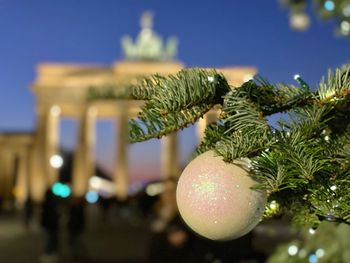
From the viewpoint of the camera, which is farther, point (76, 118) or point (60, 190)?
point (76, 118)

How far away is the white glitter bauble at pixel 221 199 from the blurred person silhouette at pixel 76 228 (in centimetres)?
1177

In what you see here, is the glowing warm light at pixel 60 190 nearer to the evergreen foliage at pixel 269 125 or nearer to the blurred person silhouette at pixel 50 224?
the blurred person silhouette at pixel 50 224

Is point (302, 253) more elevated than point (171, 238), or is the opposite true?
point (302, 253)

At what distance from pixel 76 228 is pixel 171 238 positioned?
7.58 meters

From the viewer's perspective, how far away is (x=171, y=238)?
22.9ft

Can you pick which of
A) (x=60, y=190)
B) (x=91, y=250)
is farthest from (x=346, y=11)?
(x=91, y=250)

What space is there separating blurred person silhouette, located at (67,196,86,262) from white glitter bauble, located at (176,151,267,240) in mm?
11767

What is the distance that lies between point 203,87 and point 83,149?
61.0 metres

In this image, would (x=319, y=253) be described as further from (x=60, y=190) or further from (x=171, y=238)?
(x=60, y=190)

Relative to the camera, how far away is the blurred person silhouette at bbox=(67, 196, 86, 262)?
1344cm

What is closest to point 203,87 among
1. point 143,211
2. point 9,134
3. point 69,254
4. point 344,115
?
point 344,115

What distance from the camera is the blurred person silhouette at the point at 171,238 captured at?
268 inches

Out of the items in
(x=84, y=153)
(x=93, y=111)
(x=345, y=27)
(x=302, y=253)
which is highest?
(x=345, y=27)

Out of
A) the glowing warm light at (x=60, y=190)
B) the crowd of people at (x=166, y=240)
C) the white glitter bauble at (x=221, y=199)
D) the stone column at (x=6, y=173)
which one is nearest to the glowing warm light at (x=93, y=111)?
the stone column at (x=6, y=173)
